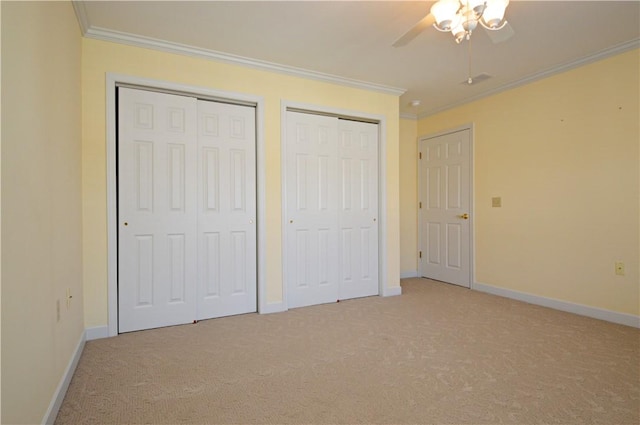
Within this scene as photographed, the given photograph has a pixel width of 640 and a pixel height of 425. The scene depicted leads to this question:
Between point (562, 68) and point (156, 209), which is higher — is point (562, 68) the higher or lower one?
the higher one

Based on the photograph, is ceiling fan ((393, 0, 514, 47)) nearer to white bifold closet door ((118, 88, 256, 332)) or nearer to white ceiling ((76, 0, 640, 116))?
white ceiling ((76, 0, 640, 116))

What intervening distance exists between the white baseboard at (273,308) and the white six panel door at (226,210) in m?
0.13

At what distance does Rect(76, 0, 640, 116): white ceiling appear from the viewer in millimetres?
2508

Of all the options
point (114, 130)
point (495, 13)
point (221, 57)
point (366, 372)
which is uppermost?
point (221, 57)

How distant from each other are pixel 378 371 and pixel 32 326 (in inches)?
72.9

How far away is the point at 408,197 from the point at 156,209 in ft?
12.1

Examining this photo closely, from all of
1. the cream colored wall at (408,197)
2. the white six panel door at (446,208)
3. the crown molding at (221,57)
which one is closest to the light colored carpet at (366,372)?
the white six panel door at (446,208)

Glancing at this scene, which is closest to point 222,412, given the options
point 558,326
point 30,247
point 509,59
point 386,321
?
point 30,247

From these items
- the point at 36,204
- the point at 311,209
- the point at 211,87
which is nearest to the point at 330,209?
the point at 311,209

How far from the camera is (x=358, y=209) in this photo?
4102 millimetres

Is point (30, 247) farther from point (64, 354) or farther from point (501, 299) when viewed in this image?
point (501, 299)

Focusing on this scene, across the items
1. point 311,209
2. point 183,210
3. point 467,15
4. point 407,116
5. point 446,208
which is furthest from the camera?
point 407,116

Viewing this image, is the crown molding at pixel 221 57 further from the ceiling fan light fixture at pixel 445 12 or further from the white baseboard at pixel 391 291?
the white baseboard at pixel 391 291

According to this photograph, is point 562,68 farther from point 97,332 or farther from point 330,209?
point 97,332
